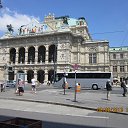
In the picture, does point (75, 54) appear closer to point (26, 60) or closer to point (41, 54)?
point (41, 54)

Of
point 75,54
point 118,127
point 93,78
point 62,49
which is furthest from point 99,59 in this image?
point 118,127

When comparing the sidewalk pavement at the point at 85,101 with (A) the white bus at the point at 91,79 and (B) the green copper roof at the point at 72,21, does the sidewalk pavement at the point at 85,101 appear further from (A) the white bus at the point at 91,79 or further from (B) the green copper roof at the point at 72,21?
(B) the green copper roof at the point at 72,21

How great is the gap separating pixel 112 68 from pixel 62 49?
2864 centimetres

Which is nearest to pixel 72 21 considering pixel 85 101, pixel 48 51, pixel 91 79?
pixel 48 51

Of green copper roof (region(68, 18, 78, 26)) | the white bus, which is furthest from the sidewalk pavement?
green copper roof (region(68, 18, 78, 26))

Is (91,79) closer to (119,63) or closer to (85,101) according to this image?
(85,101)

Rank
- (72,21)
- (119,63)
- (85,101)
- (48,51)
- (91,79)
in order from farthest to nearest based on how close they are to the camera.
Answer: (72,21)
(119,63)
(48,51)
(91,79)
(85,101)

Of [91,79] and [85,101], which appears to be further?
[91,79]

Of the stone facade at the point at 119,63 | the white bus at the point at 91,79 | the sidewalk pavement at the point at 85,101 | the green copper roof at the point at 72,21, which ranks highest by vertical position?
the green copper roof at the point at 72,21

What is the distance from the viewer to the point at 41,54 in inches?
2968

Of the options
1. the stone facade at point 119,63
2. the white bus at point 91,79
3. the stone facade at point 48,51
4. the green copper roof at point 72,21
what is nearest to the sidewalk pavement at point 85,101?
the white bus at point 91,79

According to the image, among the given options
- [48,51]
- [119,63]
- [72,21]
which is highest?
[72,21]

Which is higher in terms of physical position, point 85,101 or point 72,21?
Result: point 72,21

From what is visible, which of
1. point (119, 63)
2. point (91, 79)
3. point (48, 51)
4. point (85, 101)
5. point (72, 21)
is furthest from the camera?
point (72, 21)
